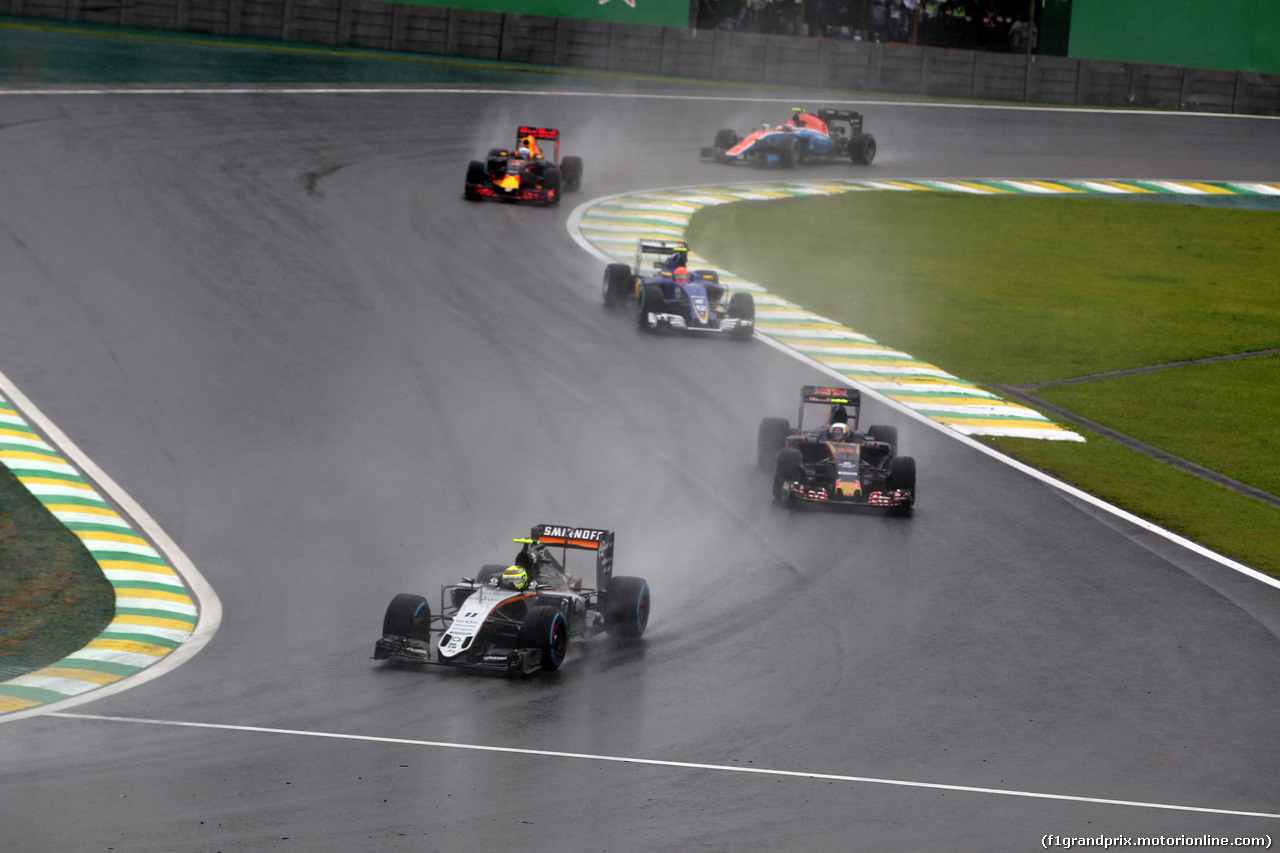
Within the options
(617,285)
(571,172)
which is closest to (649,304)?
(617,285)

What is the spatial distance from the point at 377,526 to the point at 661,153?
89.0ft

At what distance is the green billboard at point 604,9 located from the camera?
52.6 meters

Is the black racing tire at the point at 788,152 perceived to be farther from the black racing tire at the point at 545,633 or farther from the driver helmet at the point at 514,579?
the black racing tire at the point at 545,633

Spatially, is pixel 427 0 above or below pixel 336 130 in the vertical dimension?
above

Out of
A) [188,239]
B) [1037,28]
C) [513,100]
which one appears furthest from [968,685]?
[1037,28]

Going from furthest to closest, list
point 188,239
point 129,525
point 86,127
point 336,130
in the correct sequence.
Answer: point 336,130 < point 86,127 < point 188,239 < point 129,525

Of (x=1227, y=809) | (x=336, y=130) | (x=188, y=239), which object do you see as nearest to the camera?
(x=1227, y=809)

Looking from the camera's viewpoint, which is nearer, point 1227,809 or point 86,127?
point 1227,809

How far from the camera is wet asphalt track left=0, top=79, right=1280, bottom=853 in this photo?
10.7 meters

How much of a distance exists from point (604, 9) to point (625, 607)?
41792 mm

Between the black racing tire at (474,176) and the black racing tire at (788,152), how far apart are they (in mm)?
10310

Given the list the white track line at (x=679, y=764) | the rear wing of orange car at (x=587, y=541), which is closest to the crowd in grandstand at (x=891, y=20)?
the rear wing of orange car at (x=587, y=541)

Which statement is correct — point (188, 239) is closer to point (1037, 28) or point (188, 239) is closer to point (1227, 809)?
point (1227, 809)

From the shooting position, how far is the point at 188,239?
2920cm
